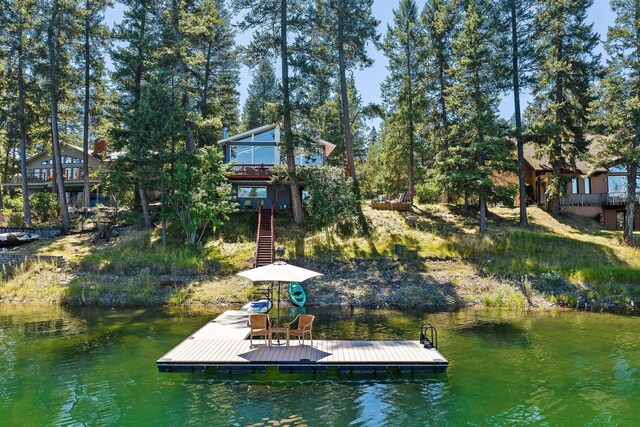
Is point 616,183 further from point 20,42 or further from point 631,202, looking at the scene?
point 20,42

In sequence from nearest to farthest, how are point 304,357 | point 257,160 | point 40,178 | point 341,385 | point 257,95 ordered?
point 341,385 < point 304,357 < point 257,160 < point 40,178 < point 257,95

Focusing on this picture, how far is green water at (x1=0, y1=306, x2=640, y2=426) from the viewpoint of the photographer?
994cm

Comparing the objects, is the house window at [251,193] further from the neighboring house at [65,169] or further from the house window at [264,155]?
the neighboring house at [65,169]

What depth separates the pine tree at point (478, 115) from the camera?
28.6 meters

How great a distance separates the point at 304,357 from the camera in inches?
492

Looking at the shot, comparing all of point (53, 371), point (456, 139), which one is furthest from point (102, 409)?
point (456, 139)

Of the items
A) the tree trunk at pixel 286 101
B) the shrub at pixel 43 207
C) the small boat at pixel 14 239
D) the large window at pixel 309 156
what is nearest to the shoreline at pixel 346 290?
the small boat at pixel 14 239

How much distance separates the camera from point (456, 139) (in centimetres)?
3102

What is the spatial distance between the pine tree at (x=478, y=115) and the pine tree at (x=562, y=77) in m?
3.45

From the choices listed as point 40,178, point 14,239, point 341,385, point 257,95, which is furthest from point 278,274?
point 257,95

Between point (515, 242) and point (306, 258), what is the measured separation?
13620 millimetres

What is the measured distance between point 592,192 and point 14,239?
4810cm

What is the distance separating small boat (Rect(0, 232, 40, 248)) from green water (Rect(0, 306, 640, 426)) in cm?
1625

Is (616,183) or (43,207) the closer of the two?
(43,207)
